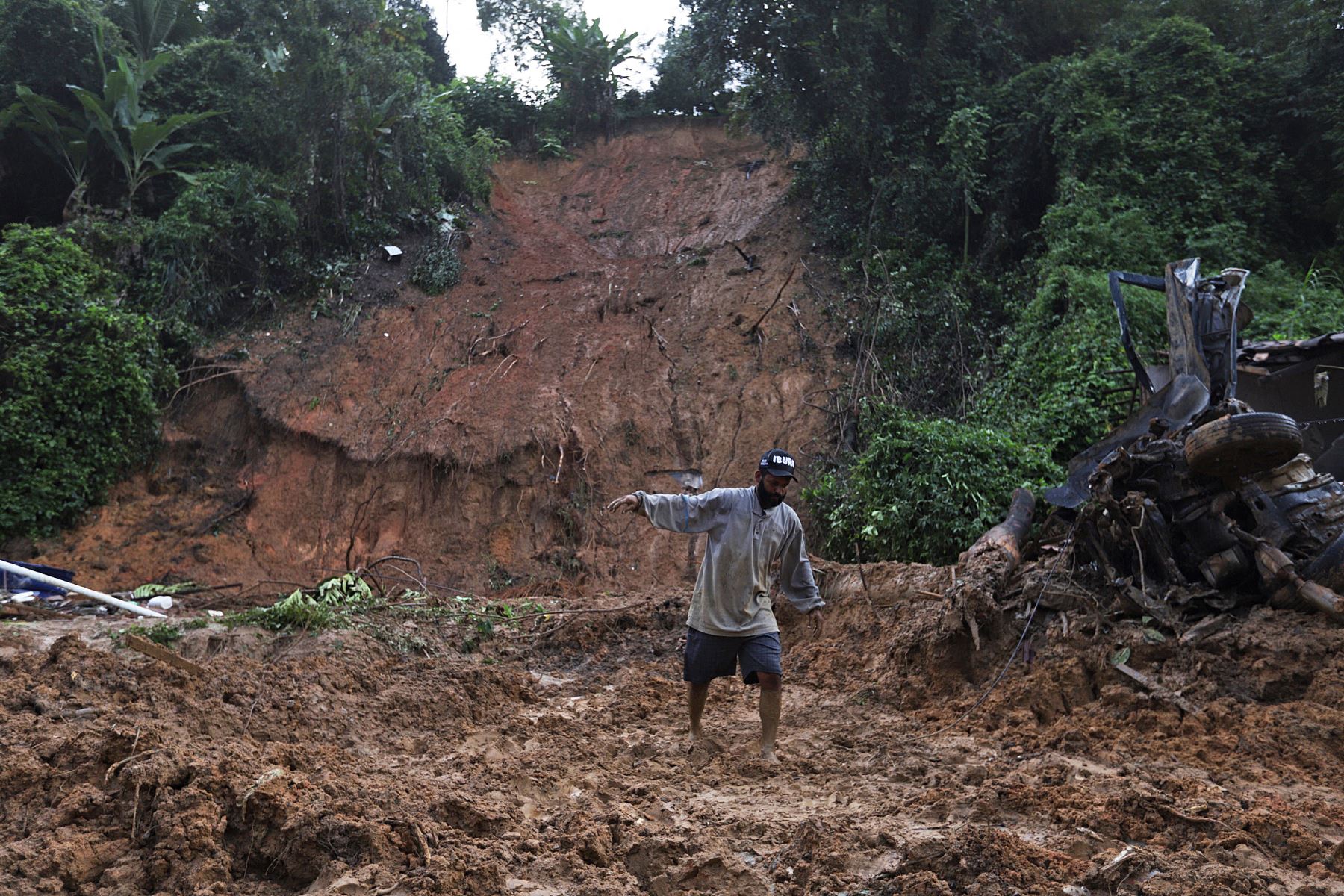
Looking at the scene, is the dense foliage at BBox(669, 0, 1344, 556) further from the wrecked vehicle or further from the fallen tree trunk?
A: the wrecked vehicle

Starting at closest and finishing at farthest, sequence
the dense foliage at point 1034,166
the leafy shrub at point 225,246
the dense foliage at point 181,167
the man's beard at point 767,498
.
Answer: the man's beard at point 767,498
the dense foliage at point 1034,166
the dense foliage at point 181,167
the leafy shrub at point 225,246

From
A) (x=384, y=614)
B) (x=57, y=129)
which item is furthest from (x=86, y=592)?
(x=57, y=129)

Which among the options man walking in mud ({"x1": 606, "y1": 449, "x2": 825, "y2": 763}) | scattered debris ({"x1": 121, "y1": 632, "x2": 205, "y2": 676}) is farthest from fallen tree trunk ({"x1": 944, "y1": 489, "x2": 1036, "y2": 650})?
scattered debris ({"x1": 121, "y1": 632, "x2": 205, "y2": 676})

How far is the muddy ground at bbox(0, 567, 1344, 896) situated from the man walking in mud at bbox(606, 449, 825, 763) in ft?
1.65

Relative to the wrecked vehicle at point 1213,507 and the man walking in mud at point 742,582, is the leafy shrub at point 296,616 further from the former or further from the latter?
Answer: the wrecked vehicle at point 1213,507

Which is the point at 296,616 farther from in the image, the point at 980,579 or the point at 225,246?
the point at 225,246

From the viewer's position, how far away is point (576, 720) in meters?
6.43

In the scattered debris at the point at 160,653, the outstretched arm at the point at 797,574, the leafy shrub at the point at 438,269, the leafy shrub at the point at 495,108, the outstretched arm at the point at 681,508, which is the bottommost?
the scattered debris at the point at 160,653

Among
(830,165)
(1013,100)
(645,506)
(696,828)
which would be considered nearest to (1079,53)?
(1013,100)

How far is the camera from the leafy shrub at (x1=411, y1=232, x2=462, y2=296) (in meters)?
16.2

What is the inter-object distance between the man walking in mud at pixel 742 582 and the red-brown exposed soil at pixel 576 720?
508 millimetres

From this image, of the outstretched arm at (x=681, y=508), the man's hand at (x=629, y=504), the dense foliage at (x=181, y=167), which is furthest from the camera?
the dense foliage at (x=181, y=167)

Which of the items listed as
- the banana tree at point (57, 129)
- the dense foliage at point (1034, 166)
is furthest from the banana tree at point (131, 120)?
the dense foliage at point (1034, 166)

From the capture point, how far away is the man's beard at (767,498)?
528 cm
